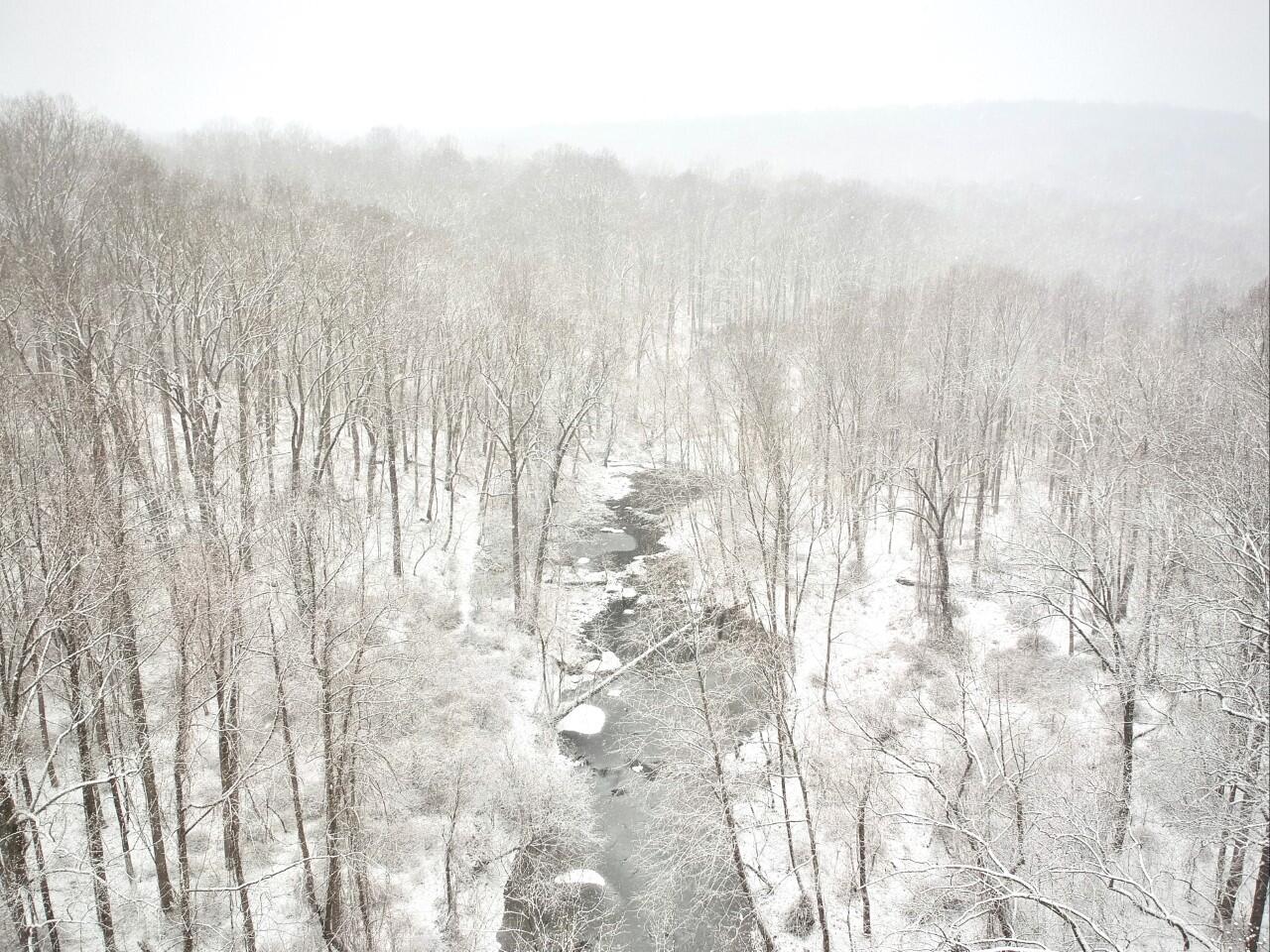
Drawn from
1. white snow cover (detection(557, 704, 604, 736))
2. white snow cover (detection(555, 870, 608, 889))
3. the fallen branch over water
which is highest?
the fallen branch over water

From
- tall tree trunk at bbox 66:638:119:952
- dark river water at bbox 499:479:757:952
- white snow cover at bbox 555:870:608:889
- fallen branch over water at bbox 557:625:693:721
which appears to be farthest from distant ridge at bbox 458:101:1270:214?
tall tree trunk at bbox 66:638:119:952

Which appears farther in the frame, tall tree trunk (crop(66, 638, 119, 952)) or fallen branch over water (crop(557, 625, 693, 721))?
fallen branch over water (crop(557, 625, 693, 721))

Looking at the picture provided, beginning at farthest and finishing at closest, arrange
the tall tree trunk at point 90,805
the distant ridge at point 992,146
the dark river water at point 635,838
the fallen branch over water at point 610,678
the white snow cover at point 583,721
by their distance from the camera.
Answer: the distant ridge at point 992,146
the fallen branch over water at point 610,678
the white snow cover at point 583,721
the dark river water at point 635,838
the tall tree trunk at point 90,805

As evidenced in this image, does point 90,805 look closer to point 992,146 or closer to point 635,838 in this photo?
point 635,838

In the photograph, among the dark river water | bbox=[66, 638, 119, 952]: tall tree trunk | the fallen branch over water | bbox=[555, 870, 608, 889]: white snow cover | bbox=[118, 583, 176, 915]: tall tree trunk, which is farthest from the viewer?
the fallen branch over water

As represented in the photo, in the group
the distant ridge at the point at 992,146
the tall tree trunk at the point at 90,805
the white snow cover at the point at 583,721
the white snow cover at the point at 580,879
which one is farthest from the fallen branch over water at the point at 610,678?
the distant ridge at the point at 992,146

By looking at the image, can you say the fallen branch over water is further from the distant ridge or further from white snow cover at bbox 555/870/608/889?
the distant ridge

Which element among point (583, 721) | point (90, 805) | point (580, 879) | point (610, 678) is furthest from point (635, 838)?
point (90, 805)

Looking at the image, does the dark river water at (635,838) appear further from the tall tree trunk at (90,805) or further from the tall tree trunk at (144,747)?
the tall tree trunk at (90,805)
